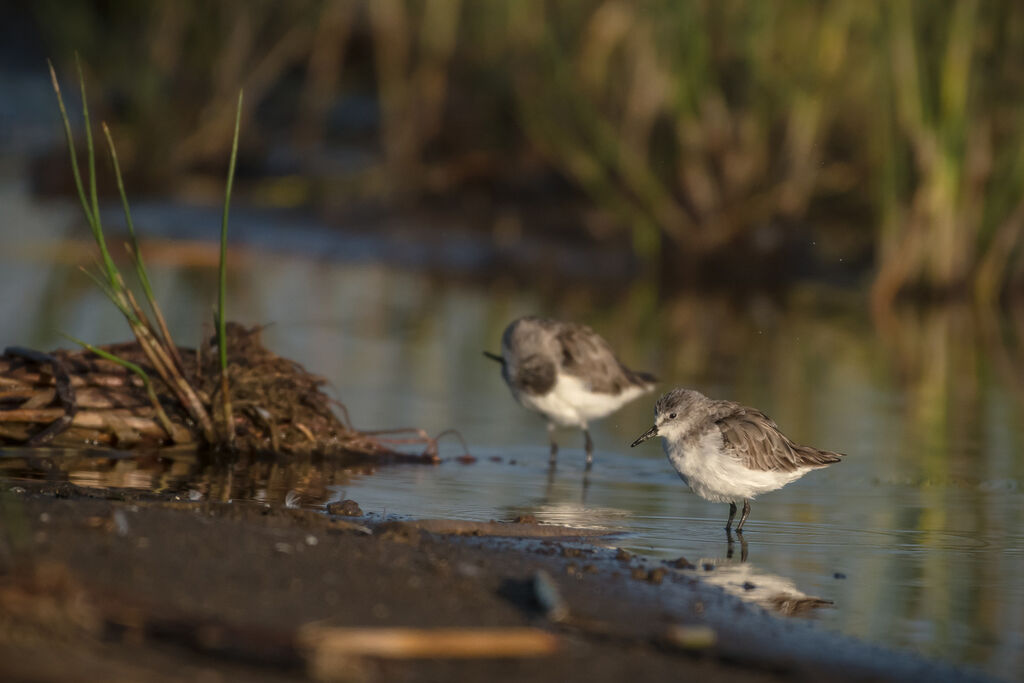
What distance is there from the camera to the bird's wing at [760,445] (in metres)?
6.59

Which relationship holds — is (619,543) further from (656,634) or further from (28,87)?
(28,87)

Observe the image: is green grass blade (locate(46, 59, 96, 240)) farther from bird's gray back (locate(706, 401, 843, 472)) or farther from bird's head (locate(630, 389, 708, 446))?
bird's gray back (locate(706, 401, 843, 472))

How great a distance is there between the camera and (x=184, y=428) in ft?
25.1

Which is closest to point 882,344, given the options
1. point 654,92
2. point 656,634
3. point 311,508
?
point 654,92

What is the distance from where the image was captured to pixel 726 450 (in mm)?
6562

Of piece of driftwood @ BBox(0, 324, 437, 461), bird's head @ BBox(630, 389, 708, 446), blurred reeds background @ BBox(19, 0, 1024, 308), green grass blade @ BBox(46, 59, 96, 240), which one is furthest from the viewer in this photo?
blurred reeds background @ BBox(19, 0, 1024, 308)

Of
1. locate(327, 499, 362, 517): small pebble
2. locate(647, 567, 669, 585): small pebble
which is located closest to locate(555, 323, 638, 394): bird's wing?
locate(327, 499, 362, 517): small pebble

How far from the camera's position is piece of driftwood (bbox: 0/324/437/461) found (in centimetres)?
738

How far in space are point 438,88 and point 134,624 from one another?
14.6 meters

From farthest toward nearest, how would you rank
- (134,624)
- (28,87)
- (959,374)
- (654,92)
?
(28,87) < (654,92) < (959,374) < (134,624)

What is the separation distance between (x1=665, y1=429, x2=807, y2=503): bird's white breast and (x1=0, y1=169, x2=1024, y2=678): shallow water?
19cm

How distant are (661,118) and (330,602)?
12843 millimetres

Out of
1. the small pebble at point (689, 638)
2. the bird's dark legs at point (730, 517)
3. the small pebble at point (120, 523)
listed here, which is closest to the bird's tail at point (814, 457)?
the bird's dark legs at point (730, 517)

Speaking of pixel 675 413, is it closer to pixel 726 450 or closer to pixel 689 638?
pixel 726 450
